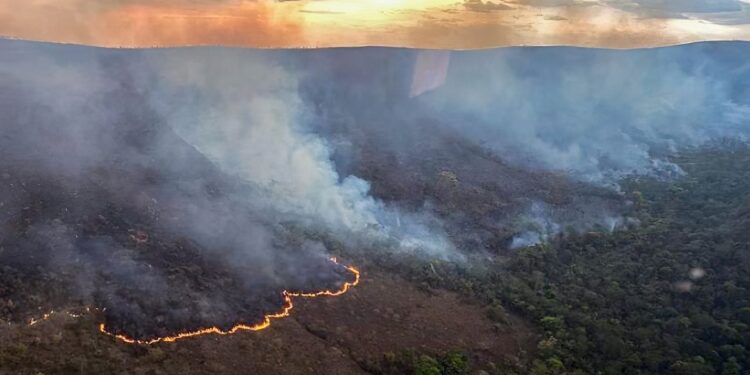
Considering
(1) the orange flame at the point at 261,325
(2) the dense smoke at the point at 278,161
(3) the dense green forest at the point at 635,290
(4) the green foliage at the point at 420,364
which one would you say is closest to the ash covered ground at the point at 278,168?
(2) the dense smoke at the point at 278,161

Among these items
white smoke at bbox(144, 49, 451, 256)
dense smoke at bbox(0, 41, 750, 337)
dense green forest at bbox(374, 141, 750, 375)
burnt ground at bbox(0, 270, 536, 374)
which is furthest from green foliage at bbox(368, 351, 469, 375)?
white smoke at bbox(144, 49, 451, 256)

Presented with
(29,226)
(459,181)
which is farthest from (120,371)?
(459,181)

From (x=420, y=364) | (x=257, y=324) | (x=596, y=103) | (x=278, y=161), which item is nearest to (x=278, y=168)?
(x=278, y=161)

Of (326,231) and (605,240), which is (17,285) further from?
(605,240)

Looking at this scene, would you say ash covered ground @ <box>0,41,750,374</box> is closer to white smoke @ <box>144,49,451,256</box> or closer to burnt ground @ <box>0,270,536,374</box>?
white smoke @ <box>144,49,451,256</box>

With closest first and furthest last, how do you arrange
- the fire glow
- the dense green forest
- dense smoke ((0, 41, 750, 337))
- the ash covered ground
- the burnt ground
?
the burnt ground < the fire glow < the ash covered ground < dense smoke ((0, 41, 750, 337)) < the dense green forest

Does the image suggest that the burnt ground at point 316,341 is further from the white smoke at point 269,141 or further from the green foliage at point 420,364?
the white smoke at point 269,141
